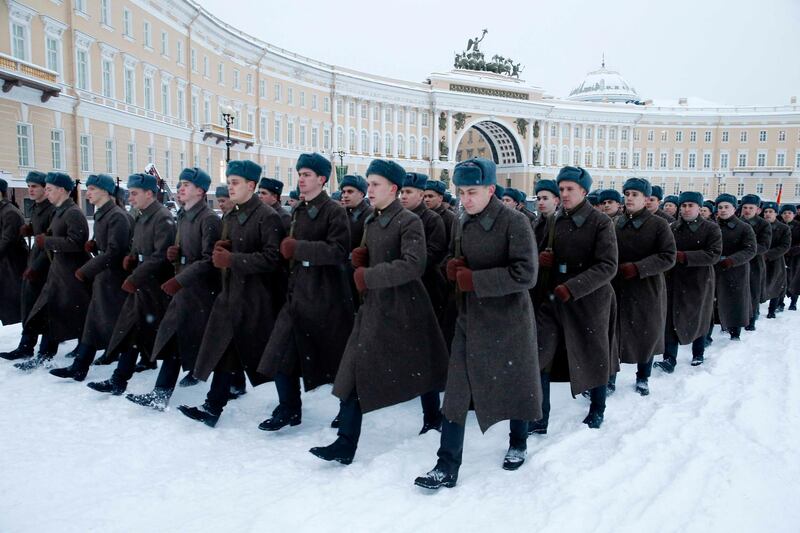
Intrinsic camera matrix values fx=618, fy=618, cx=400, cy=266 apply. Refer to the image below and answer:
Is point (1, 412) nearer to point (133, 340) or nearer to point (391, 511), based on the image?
point (133, 340)

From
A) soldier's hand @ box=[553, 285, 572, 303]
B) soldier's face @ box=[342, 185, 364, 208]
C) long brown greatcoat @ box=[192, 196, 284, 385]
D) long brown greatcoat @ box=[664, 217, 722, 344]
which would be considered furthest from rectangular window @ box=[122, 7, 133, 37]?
soldier's hand @ box=[553, 285, 572, 303]

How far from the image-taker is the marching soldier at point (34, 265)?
6.70 m

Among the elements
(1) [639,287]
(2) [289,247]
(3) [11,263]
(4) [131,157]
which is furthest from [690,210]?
(4) [131,157]

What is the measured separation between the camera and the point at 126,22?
2633 cm

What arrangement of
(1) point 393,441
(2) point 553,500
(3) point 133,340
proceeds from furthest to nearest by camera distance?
(3) point 133,340
(1) point 393,441
(2) point 553,500

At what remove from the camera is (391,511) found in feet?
11.8

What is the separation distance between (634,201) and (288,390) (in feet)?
12.0

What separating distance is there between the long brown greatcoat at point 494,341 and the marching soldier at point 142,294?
9.94ft

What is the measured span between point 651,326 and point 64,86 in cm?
2244

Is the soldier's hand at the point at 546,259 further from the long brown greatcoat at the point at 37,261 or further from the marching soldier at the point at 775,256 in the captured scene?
the marching soldier at the point at 775,256

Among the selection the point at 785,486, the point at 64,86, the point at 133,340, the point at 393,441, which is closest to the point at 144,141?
the point at 64,86

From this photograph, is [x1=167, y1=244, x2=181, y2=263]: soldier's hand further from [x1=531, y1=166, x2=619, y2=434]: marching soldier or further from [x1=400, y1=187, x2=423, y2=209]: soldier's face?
[x1=531, y1=166, x2=619, y2=434]: marching soldier

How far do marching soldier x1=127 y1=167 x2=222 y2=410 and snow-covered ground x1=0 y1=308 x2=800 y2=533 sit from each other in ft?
1.19

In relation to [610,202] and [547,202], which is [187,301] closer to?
[547,202]
